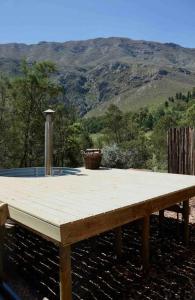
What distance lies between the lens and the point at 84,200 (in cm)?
326

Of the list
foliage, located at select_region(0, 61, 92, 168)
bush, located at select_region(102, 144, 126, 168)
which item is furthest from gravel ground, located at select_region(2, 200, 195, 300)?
foliage, located at select_region(0, 61, 92, 168)

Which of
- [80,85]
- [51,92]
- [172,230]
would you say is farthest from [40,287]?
[80,85]

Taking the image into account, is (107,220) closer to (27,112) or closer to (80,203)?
(80,203)

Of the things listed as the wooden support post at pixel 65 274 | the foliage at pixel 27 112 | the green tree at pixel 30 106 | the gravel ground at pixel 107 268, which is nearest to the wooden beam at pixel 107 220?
the wooden support post at pixel 65 274

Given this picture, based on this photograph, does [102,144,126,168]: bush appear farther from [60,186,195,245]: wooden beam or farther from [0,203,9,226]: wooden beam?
[0,203,9,226]: wooden beam

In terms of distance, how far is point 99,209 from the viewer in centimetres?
287

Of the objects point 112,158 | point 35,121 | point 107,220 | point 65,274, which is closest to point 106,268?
point 107,220

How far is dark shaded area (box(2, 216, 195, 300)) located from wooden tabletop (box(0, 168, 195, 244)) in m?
0.83

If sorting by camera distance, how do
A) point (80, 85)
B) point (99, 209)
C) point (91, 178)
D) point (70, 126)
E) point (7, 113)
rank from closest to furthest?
point (99, 209)
point (91, 178)
point (7, 113)
point (70, 126)
point (80, 85)

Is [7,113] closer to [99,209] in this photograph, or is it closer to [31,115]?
[31,115]

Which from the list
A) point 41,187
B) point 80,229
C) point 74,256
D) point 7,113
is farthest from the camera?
point 7,113

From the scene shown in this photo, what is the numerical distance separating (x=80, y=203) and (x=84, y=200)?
145mm

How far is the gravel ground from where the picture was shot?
341 cm

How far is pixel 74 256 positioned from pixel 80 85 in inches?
4953
